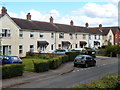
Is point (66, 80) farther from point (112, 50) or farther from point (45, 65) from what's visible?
point (112, 50)

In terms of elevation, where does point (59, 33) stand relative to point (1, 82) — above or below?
above

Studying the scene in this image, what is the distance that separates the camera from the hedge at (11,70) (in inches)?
580

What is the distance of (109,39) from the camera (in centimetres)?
6256

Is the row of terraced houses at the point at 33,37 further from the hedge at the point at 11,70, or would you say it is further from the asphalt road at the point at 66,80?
the asphalt road at the point at 66,80

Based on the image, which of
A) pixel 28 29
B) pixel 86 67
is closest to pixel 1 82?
pixel 86 67

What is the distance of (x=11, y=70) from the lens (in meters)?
15.3

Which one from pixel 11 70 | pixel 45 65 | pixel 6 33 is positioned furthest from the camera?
pixel 6 33

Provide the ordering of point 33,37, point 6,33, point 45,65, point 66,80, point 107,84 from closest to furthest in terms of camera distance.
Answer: point 107,84, point 66,80, point 45,65, point 6,33, point 33,37

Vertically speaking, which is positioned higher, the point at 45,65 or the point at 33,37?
the point at 33,37

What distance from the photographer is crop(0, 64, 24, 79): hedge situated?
1473 centimetres

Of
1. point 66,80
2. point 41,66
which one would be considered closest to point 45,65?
point 41,66

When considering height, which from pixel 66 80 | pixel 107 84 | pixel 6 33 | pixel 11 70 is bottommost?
pixel 66 80

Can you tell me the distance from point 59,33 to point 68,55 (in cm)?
1409

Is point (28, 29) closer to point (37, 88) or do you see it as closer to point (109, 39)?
point (37, 88)
